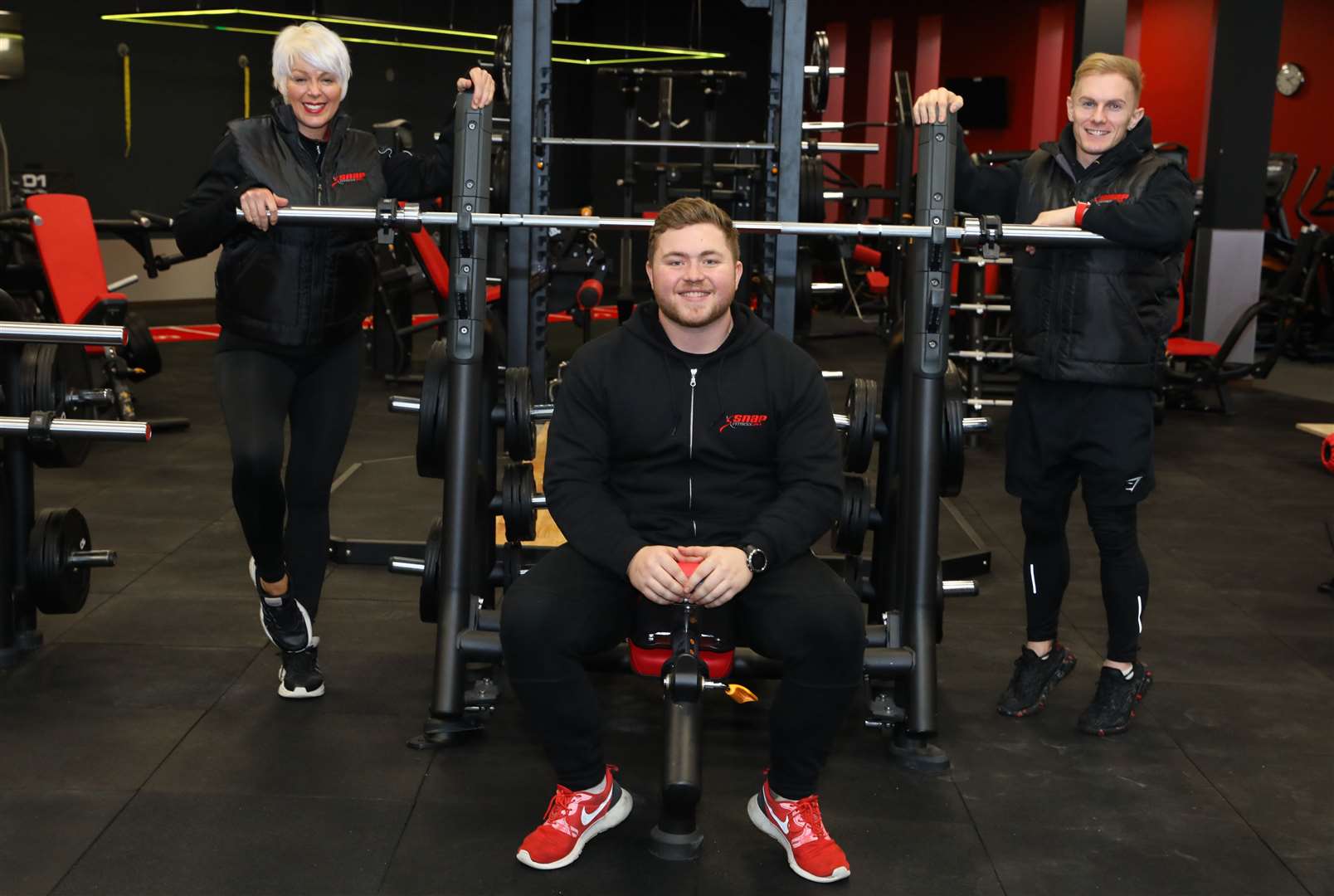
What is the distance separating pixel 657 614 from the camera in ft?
7.41

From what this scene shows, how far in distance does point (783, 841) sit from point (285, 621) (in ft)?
3.86

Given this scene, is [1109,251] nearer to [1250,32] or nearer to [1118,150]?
[1118,150]

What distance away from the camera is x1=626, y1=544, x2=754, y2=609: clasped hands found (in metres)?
2.13

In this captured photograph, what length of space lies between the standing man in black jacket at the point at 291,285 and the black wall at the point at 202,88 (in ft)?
16.6

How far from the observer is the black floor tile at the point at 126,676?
2854mm

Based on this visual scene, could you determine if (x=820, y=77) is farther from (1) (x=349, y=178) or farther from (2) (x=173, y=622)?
(2) (x=173, y=622)

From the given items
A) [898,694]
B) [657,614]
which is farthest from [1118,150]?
[657,614]

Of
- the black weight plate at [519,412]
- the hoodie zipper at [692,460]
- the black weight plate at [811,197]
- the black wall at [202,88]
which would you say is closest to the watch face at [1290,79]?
the black wall at [202,88]

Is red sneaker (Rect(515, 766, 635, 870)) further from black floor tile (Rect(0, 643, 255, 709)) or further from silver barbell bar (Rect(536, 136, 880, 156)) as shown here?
silver barbell bar (Rect(536, 136, 880, 156))

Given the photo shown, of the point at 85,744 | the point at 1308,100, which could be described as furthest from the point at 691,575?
the point at 1308,100

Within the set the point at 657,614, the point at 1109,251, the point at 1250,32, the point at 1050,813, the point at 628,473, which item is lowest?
the point at 1050,813

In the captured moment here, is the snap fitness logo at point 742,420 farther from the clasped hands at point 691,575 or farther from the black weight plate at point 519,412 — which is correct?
the black weight plate at point 519,412

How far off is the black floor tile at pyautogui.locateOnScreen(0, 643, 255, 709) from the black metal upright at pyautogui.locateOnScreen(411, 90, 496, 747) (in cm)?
60

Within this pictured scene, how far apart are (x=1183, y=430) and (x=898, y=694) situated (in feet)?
13.8
